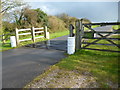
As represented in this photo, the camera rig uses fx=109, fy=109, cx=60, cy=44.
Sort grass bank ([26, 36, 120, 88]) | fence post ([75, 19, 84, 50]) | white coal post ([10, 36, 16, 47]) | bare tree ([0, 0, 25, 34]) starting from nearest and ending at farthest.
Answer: grass bank ([26, 36, 120, 88]) → fence post ([75, 19, 84, 50]) → white coal post ([10, 36, 16, 47]) → bare tree ([0, 0, 25, 34])

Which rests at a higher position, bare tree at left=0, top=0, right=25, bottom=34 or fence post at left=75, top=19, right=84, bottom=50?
bare tree at left=0, top=0, right=25, bottom=34

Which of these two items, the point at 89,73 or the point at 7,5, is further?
the point at 7,5

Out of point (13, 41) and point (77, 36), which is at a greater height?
point (77, 36)

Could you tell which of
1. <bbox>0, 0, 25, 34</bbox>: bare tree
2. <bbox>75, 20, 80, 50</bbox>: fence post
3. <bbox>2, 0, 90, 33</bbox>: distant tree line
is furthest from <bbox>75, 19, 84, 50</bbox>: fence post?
<bbox>2, 0, 90, 33</bbox>: distant tree line

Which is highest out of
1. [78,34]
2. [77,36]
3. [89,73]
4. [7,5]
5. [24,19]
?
[7,5]

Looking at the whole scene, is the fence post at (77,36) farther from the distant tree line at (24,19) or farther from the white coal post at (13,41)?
the distant tree line at (24,19)

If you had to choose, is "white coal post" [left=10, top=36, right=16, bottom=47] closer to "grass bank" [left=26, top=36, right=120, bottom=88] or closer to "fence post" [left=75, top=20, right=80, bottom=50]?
"fence post" [left=75, top=20, right=80, bottom=50]

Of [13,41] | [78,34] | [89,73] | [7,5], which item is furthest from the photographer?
[7,5]

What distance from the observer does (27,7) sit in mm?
15508

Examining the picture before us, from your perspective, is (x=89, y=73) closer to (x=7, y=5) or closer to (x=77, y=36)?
(x=77, y=36)

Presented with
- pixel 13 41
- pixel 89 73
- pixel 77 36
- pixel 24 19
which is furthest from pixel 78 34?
pixel 24 19

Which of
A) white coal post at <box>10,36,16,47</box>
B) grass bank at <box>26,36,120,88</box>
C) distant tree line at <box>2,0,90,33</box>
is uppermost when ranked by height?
distant tree line at <box>2,0,90,33</box>

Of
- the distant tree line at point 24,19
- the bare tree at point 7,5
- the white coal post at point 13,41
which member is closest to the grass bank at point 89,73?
the white coal post at point 13,41

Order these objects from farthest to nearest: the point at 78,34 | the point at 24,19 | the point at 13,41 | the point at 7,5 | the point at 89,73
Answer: the point at 24,19, the point at 7,5, the point at 13,41, the point at 78,34, the point at 89,73
